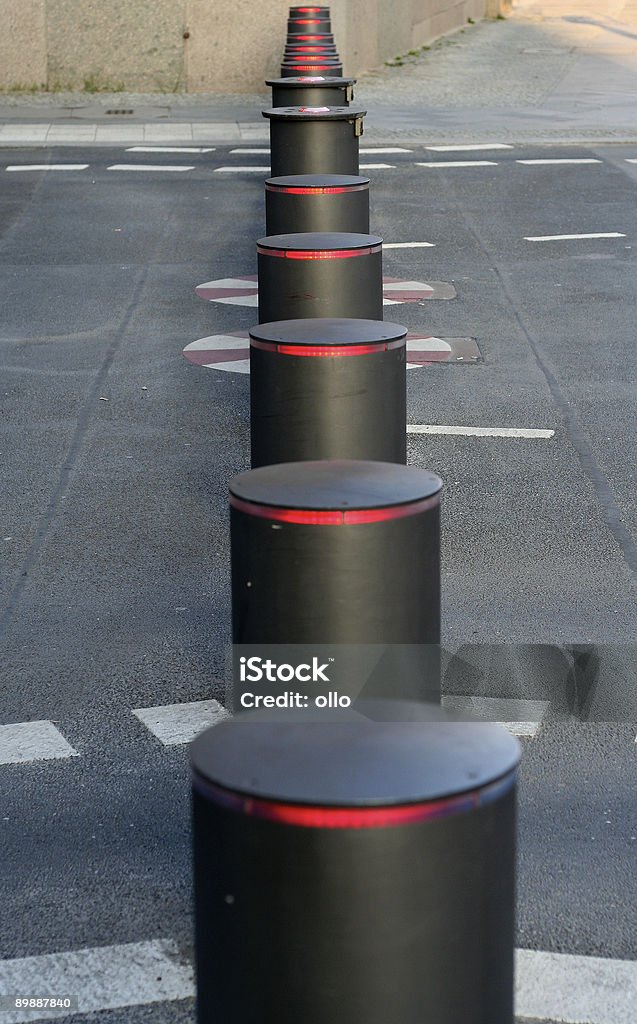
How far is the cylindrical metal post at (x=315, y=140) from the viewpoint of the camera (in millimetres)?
11453

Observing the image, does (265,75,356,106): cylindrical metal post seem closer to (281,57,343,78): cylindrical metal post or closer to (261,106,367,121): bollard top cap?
(281,57,343,78): cylindrical metal post

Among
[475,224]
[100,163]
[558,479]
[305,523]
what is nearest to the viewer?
[305,523]

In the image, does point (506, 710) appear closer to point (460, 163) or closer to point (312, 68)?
point (460, 163)

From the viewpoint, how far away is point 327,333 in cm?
520

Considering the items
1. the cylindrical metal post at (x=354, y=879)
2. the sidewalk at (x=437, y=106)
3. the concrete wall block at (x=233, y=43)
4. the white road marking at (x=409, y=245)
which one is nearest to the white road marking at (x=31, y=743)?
the cylindrical metal post at (x=354, y=879)

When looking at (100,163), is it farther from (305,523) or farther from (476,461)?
(305,523)

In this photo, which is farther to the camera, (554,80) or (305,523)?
(554,80)

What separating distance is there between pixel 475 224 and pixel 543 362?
5.33m

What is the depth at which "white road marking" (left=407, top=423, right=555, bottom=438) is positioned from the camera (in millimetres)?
8391

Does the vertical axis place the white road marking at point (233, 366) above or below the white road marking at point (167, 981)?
above

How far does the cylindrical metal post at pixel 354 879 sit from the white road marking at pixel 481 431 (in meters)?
6.01

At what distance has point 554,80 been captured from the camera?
29984 millimetres

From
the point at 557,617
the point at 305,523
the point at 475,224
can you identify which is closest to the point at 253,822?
the point at 305,523

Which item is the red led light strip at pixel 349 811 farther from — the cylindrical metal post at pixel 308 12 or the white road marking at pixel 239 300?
the cylindrical metal post at pixel 308 12
